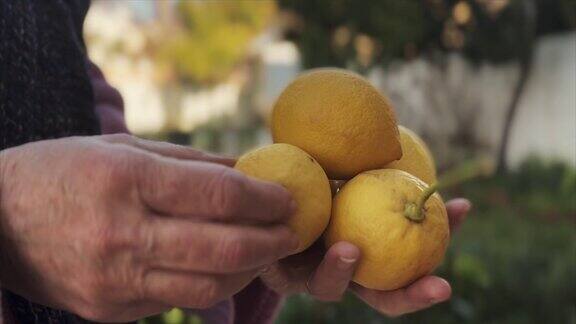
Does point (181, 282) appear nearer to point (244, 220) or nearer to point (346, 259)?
point (244, 220)

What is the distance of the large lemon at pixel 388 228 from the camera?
0.95 metres

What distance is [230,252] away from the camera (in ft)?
2.36

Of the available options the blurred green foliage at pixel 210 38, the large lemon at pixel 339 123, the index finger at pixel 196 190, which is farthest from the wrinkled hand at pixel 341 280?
the blurred green foliage at pixel 210 38

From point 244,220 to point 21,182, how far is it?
232 mm

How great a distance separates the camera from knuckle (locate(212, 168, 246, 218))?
71 cm

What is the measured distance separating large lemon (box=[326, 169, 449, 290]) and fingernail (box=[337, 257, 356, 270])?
0.10 ft

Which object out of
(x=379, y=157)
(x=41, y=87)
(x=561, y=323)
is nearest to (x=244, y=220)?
(x=379, y=157)

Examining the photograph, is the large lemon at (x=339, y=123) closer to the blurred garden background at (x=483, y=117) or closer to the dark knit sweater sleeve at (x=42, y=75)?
the dark knit sweater sleeve at (x=42, y=75)

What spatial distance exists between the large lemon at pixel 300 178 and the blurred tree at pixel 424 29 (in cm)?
536

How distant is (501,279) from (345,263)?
2614mm

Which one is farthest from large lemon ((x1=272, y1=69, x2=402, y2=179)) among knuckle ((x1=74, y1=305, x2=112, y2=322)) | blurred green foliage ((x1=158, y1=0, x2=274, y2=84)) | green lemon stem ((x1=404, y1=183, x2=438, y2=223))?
blurred green foliage ((x1=158, y1=0, x2=274, y2=84))

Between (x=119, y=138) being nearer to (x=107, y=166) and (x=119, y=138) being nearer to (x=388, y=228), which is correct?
(x=107, y=166)

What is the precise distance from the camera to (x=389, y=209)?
961 mm

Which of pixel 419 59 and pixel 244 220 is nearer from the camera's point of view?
pixel 244 220
